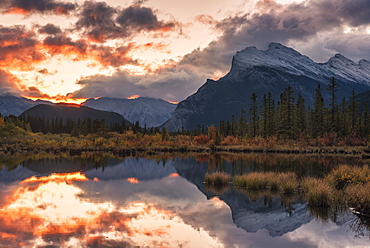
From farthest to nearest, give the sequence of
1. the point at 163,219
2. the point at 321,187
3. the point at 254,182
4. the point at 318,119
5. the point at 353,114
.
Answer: the point at 353,114, the point at 318,119, the point at 254,182, the point at 321,187, the point at 163,219

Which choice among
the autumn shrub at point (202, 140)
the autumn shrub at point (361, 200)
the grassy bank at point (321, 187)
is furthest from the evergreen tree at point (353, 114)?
the autumn shrub at point (361, 200)

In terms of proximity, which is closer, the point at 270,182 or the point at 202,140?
the point at 270,182

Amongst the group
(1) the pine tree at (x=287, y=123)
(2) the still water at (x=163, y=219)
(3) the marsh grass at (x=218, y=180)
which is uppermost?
(1) the pine tree at (x=287, y=123)

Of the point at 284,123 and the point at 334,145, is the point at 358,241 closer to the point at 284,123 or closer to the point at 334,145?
the point at 334,145

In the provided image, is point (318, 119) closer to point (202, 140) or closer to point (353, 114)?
point (353, 114)

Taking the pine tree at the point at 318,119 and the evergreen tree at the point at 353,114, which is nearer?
the pine tree at the point at 318,119

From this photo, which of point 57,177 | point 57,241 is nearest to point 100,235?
point 57,241

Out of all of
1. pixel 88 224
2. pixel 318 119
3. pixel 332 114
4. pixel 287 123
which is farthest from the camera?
pixel 318 119

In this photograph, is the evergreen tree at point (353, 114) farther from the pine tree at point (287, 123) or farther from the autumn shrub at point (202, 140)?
the autumn shrub at point (202, 140)

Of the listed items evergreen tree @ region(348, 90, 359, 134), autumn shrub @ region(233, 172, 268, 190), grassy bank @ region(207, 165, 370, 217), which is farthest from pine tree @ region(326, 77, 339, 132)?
autumn shrub @ region(233, 172, 268, 190)

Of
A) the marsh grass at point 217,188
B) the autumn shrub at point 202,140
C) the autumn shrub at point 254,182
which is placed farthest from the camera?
the autumn shrub at point 202,140

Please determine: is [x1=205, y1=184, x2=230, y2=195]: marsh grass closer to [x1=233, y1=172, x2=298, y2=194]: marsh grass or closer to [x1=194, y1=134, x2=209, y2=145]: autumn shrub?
[x1=233, y1=172, x2=298, y2=194]: marsh grass

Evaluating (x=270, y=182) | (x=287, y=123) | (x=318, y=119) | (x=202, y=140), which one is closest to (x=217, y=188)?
(x=270, y=182)

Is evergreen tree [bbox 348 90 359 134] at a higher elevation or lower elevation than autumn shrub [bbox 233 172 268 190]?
higher
